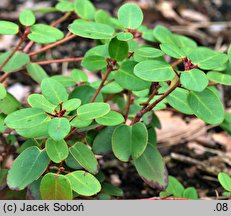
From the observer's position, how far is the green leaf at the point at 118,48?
132 centimetres

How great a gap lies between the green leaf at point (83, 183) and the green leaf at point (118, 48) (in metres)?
0.32

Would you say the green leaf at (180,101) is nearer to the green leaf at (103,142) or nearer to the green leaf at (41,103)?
the green leaf at (103,142)

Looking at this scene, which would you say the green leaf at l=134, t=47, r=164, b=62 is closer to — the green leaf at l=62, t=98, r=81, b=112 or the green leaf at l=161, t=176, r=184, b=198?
the green leaf at l=62, t=98, r=81, b=112

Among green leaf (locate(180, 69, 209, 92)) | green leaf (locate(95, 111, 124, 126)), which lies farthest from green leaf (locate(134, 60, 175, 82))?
green leaf (locate(95, 111, 124, 126))

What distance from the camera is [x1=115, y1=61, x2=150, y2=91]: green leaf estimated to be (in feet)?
4.33

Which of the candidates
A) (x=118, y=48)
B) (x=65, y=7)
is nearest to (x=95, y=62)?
(x=118, y=48)

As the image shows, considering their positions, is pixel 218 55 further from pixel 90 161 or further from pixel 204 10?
pixel 204 10

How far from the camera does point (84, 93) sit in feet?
4.78

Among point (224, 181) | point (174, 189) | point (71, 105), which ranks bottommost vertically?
point (174, 189)

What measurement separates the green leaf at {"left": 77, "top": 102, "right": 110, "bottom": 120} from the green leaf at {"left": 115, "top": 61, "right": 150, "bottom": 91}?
0.14m

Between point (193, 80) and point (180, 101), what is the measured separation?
191 millimetres

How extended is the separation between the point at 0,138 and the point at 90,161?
43cm

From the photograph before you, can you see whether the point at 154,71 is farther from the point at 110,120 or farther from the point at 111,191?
the point at 111,191
